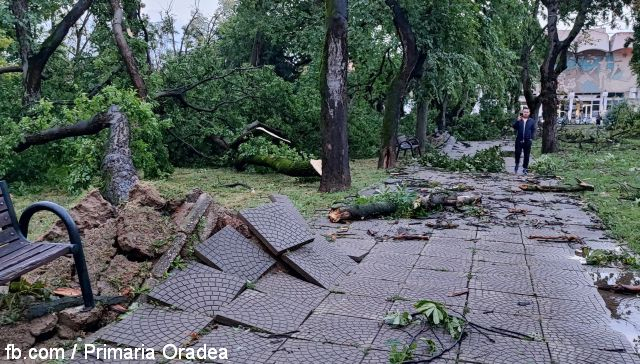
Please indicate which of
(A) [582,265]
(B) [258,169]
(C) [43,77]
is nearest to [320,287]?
(A) [582,265]

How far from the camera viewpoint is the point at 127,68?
12.1m

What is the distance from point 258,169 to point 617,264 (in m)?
9.07

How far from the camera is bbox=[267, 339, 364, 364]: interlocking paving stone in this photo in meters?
3.13

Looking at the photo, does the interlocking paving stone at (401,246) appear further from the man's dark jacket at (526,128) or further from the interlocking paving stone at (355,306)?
the man's dark jacket at (526,128)

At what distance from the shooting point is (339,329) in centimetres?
358

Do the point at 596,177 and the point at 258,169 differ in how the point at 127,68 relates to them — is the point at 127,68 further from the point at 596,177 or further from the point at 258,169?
the point at 596,177

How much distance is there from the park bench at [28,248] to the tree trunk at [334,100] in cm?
634

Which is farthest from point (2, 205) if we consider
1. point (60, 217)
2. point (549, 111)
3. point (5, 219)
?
point (549, 111)

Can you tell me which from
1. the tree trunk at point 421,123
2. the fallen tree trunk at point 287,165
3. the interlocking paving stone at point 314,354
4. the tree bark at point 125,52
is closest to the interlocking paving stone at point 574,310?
the interlocking paving stone at point 314,354

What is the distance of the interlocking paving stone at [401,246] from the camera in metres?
5.65

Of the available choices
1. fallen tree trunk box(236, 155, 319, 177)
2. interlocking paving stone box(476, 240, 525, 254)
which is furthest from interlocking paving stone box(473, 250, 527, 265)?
fallen tree trunk box(236, 155, 319, 177)

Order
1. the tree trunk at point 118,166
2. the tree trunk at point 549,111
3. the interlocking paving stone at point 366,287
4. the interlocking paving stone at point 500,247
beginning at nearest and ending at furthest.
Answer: the interlocking paving stone at point 366,287, the interlocking paving stone at point 500,247, the tree trunk at point 118,166, the tree trunk at point 549,111

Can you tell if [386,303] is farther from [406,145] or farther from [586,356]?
[406,145]

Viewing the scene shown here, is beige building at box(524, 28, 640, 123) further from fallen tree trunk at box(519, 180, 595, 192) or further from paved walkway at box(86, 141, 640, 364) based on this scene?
paved walkway at box(86, 141, 640, 364)
